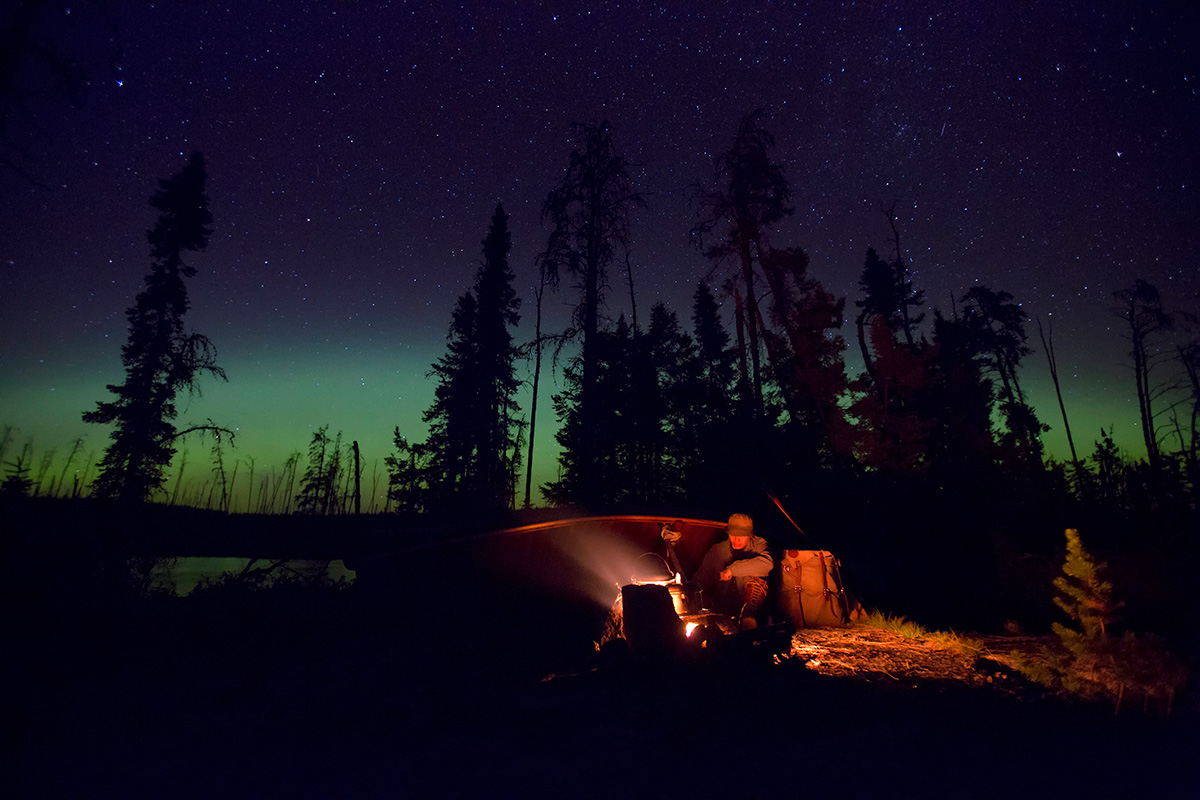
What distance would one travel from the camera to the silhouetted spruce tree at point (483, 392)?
28359 millimetres

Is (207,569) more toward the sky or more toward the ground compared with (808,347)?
more toward the ground

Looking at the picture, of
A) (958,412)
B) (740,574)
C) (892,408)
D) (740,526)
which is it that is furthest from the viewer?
(892,408)

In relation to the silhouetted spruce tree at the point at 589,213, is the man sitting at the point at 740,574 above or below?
below

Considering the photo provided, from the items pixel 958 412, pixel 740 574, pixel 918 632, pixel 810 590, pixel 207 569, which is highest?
pixel 958 412

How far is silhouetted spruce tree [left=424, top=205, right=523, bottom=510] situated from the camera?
2836 cm

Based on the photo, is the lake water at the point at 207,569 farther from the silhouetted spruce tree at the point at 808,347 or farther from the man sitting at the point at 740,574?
the silhouetted spruce tree at the point at 808,347

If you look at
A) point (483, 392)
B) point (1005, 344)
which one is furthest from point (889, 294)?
point (483, 392)

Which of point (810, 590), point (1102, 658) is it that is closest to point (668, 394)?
point (810, 590)

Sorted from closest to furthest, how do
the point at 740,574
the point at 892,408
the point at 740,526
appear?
the point at 740,574 → the point at 740,526 → the point at 892,408

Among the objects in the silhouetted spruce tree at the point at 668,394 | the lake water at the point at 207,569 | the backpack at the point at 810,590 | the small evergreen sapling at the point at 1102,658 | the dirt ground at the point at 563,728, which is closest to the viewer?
the dirt ground at the point at 563,728

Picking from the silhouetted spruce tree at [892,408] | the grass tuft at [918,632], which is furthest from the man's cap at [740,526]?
the silhouetted spruce tree at [892,408]

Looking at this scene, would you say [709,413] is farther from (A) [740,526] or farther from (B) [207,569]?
(B) [207,569]

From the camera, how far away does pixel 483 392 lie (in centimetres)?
2842

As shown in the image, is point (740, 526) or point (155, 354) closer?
point (740, 526)
